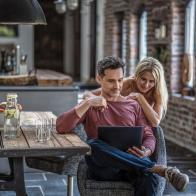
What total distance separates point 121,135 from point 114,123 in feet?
0.66

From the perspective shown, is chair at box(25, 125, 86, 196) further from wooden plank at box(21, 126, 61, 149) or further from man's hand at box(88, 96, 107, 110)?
man's hand at box(88, 96, 107, 110)

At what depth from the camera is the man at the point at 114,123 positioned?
11.5 feet

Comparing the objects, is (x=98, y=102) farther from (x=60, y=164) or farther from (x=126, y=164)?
(x=60, y=164)

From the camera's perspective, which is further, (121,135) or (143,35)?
(143,35)

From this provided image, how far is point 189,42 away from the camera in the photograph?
8188 mm

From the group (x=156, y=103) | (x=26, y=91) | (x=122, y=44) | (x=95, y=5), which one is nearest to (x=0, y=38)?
(x=95, y=5)

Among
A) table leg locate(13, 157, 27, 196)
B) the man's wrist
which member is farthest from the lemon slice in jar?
the man's wrist

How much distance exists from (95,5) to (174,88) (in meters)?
5.92

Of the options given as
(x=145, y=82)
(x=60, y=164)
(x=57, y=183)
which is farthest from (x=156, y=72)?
(x=57, y=183)

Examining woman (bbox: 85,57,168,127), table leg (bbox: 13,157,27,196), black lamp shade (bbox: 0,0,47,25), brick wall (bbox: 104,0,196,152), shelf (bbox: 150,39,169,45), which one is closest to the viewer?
table leg (bbox: 13,157,27,196)

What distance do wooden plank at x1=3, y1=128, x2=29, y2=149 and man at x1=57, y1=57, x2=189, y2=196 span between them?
12.5 inches

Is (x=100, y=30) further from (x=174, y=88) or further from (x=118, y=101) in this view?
(x=118, y=101)

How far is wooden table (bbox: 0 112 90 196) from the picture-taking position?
3.29 m

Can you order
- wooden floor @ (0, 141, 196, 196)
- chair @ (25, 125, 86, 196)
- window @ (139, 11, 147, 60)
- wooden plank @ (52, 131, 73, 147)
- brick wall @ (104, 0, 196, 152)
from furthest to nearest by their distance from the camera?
window @ (139, 11, 147, 60) → brick wall @ (104, 0, 196, 152) → wooden floor @ (0, 141, 196, 196) → chair @ (25, 125, 86, 196) → wooden plank @ (52, 131, 73, 147)
